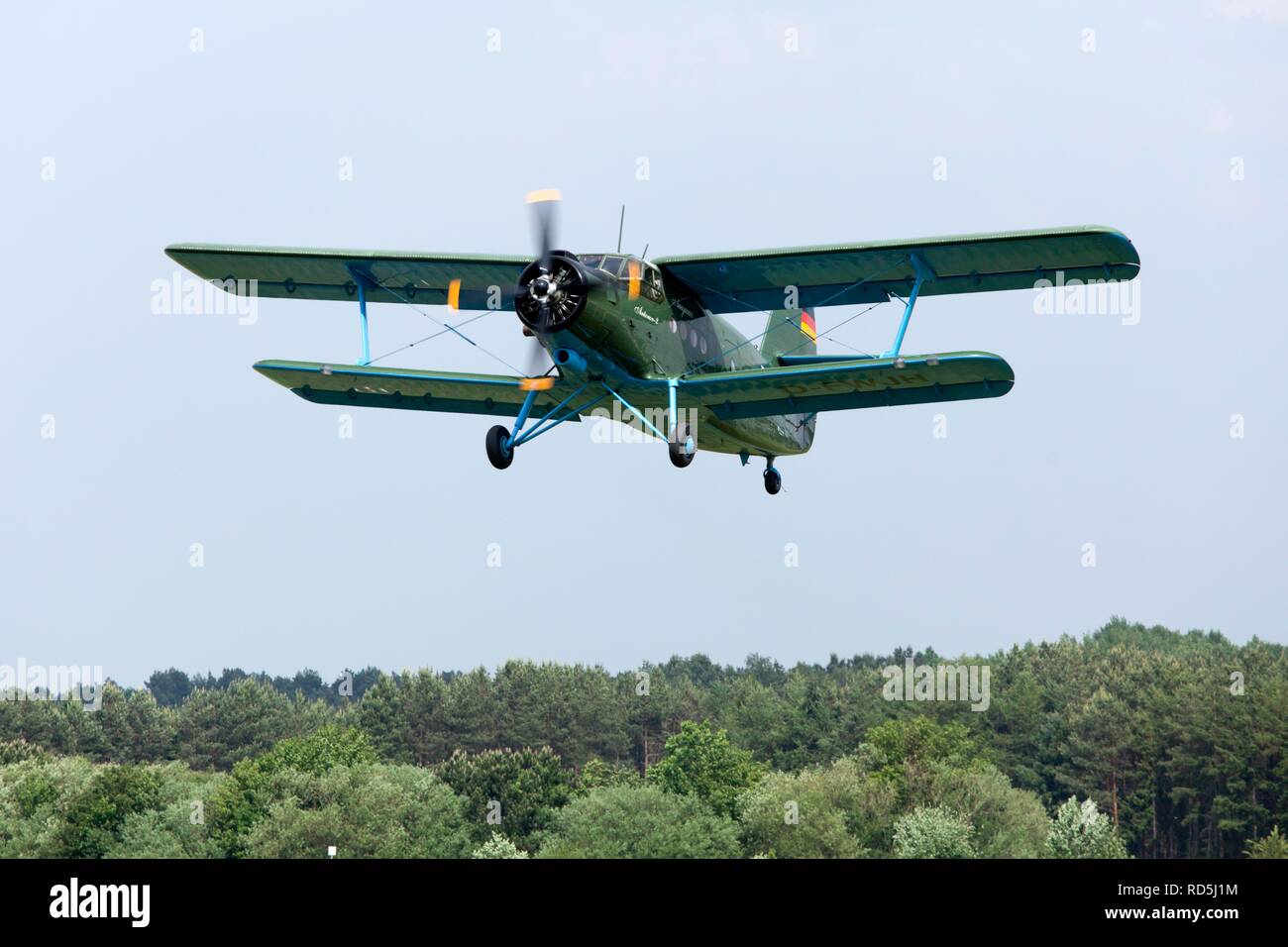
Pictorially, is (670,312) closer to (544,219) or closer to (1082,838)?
(544,219)

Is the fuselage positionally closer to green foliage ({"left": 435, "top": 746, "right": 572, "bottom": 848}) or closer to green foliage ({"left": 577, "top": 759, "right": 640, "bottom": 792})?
green foliage ({"left": 435, "top": 746, "right": 572, "bottom": 848})

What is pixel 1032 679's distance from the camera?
11744 cm

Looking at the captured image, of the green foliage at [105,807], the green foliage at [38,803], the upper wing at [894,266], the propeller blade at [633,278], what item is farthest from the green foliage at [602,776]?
the propeller blade at [633,278]

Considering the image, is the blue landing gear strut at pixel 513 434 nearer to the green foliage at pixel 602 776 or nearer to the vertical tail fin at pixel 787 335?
the vertical tail fin at pixel 787 335

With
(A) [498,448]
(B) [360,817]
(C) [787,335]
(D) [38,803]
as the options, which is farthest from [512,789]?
(A) [498,448]

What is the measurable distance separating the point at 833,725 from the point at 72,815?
49827 mm

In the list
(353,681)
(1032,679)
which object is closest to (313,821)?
(1032,679)

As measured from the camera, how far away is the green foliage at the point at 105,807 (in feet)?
286

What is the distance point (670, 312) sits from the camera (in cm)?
2861

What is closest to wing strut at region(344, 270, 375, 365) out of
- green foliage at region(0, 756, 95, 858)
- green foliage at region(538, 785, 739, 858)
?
green foliage at region(538, 785, 739, 858)

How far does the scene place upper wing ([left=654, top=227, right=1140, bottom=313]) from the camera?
91.4 feet

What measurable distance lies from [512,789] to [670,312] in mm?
69629

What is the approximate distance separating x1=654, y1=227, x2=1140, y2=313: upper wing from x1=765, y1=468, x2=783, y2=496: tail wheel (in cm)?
343
